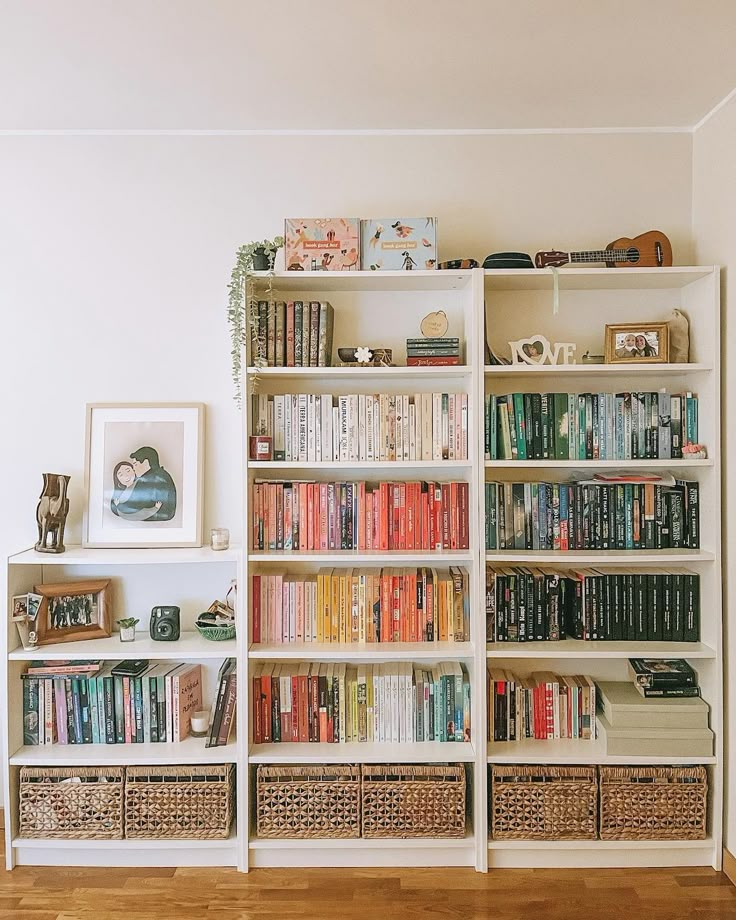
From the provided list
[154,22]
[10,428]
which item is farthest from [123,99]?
[10,428]

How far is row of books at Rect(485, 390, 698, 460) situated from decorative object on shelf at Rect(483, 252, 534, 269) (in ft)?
1.48

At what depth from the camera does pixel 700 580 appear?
2744 millimetres

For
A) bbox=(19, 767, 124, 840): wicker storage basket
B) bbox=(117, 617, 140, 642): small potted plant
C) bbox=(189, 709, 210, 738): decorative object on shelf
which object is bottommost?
bbox=(19, 767, 124, 840): wicker storage basket

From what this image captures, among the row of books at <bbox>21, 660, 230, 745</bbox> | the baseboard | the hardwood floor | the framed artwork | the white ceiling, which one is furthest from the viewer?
the framed artwork

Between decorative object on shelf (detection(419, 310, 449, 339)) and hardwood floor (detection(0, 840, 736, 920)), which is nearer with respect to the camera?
hardwood floor (detection(0, 840, 736, 920))

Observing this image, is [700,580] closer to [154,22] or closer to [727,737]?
[727,737]

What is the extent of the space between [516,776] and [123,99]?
2.69 m

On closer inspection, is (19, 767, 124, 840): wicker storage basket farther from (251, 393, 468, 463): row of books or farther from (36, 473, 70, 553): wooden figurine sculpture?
(251, 393, 468, 463): row of books

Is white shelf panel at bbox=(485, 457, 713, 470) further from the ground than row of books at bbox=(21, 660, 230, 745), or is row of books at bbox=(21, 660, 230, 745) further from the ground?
white shelf panel at bbox=(485, 457, 713, 470)

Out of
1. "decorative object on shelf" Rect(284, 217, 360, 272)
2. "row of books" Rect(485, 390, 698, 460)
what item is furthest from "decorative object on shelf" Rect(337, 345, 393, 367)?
"row of books" Rect(485, 390, 698, 460)

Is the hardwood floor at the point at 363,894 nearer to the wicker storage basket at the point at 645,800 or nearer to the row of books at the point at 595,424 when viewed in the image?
the wicker storage basket at the point at 645,800

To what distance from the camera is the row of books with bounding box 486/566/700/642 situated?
2730 millimetres

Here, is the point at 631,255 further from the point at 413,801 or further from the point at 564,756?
the point at 413,801

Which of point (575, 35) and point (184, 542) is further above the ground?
point (575, 35)
